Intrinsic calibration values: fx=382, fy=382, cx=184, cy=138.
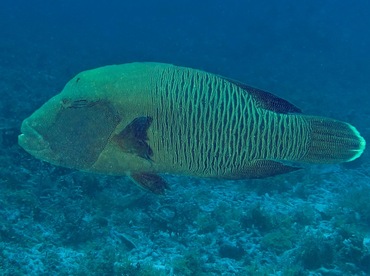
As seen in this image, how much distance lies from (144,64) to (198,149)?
0.72 meters

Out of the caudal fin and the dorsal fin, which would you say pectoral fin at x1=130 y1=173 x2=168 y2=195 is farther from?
the caudal fin

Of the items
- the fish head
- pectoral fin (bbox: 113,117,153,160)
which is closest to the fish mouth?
the fish head

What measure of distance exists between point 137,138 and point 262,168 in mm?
870

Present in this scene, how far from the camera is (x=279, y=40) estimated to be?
139 feet

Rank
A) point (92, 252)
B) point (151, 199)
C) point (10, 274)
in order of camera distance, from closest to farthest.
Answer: point (10, 274) < point (92, 252) < point (151, 199)

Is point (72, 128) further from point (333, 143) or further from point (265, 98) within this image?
point (333, 143)

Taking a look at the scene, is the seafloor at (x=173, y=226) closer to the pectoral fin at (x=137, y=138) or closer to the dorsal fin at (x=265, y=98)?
the pectoral fin at (x=137, y=138)

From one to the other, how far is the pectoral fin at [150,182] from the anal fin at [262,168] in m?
0.54

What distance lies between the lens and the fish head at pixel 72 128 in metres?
2.63

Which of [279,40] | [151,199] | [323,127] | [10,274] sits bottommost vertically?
[10,274]

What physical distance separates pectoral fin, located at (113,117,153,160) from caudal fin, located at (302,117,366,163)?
111 cm

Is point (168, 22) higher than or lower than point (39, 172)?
higher

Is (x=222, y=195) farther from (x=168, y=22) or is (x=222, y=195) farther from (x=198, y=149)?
(x=168, y=22)

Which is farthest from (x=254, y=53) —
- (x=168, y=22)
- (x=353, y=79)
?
(x=168, y=22)
